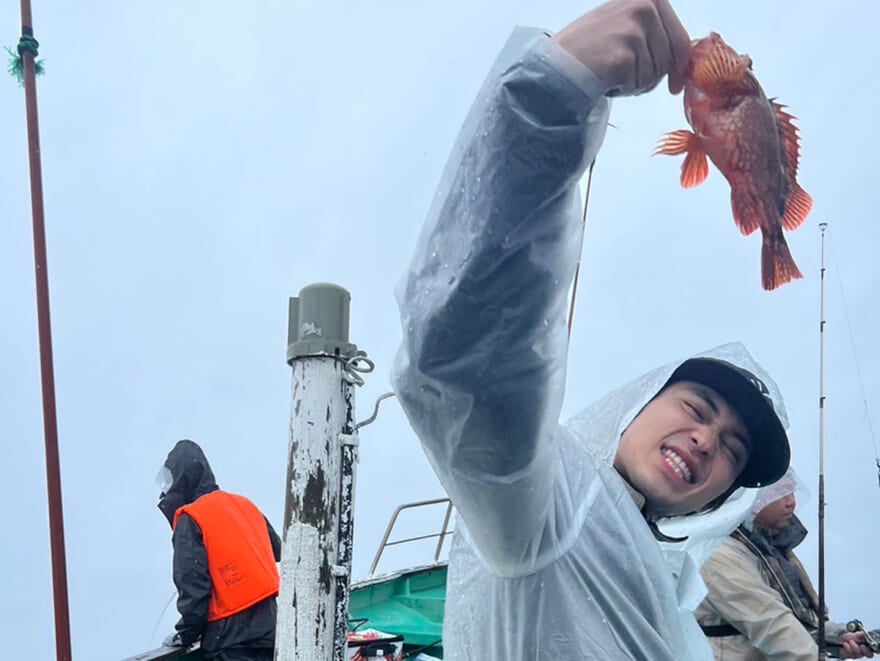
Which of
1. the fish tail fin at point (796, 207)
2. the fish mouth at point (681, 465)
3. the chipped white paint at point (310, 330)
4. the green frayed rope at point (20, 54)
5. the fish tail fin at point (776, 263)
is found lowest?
the fish mouth at point (681, 465)

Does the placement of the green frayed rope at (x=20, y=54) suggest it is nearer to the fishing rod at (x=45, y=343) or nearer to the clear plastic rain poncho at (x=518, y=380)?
the fishing rod at (x=45, y=343)

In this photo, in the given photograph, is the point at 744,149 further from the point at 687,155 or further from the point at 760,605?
the point at 760,605

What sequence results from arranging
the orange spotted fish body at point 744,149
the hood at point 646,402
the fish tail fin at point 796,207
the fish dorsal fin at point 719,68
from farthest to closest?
the hood at point 646,402, the fish tail fin at point 796,207, the orange spotted fish body at point 744,149, the fish dorsal fin at point 719,68

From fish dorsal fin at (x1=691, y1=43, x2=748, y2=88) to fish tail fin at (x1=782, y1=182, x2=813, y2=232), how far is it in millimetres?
311

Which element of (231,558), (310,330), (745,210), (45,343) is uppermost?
(45,343)

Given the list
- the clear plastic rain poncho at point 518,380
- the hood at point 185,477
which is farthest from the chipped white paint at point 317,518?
the hood at point 185,477

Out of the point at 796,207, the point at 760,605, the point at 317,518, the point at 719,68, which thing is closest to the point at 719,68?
the point at 719,68

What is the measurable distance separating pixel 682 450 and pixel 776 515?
295 cm

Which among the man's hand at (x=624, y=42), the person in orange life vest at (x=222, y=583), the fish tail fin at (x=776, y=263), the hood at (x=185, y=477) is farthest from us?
the hood at (x=185, y=477)

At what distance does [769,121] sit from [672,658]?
3.22 ft

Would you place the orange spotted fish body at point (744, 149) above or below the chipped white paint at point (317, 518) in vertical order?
above

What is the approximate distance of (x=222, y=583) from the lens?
415cm

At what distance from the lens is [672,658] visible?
5.07ft

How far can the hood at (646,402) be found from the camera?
1.82m
